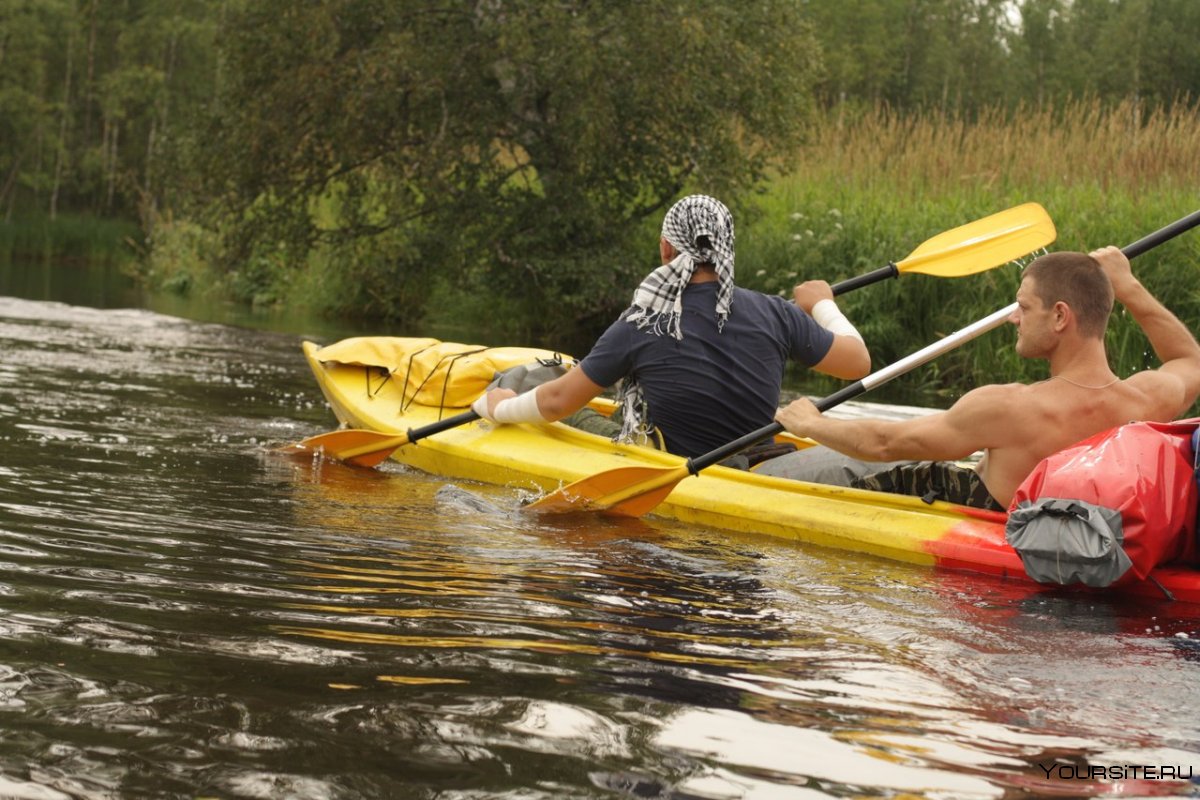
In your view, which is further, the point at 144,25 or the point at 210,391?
the point at 144,25

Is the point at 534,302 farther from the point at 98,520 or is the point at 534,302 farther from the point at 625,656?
the point at 625,656

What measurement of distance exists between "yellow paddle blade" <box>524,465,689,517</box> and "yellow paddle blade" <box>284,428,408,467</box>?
4.03 feet

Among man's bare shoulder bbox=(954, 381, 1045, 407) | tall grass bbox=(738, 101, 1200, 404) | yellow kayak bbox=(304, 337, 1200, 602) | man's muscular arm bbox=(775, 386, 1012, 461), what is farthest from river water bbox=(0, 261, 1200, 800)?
tall grass bbox=(738, 101, 1200, 404)

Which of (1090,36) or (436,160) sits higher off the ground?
(1090,36)

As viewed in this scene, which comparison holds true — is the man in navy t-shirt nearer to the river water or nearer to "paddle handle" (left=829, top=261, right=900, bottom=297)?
the river water

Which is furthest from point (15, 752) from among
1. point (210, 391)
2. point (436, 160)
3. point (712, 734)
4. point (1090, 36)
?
point (1090, 36)

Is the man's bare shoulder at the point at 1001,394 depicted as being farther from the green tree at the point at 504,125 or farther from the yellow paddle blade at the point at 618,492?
the green tree at the point at 504,125

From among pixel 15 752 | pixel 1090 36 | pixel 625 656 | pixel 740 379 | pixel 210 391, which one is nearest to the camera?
pixel 15 752

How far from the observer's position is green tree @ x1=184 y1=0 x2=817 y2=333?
1367 cm

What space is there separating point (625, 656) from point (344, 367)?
15.9 feet

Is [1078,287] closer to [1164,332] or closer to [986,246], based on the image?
[1164,332]

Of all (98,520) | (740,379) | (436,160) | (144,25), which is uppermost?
(144,25)

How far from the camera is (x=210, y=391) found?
890 cm

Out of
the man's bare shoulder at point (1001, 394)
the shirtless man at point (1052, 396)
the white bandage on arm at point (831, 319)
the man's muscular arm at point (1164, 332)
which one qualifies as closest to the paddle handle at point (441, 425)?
the white bandage on arm at point (831, 319)
